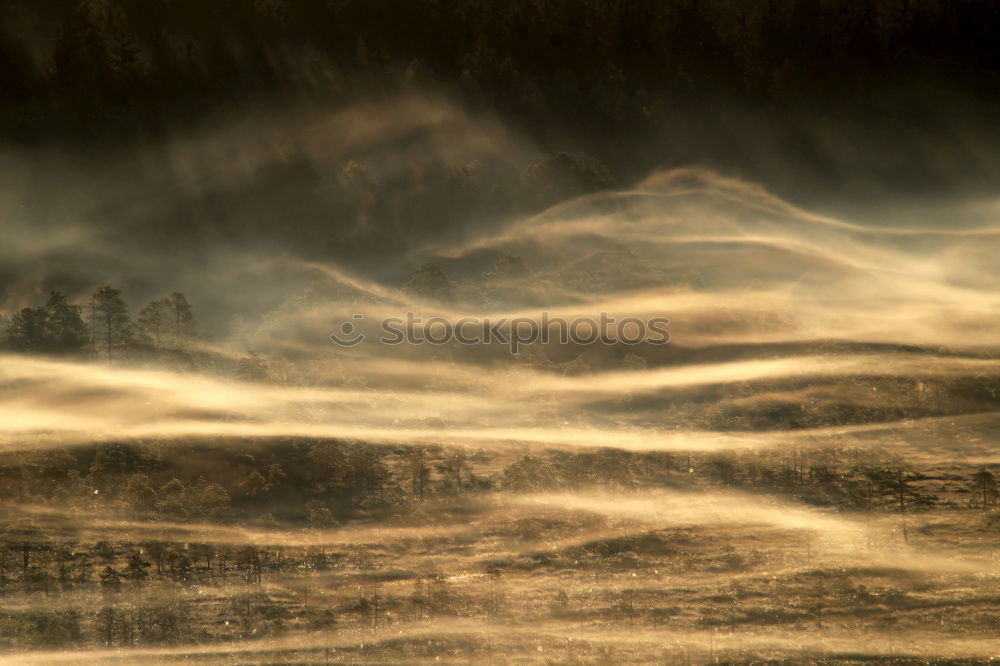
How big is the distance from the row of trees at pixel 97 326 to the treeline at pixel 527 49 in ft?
1.51

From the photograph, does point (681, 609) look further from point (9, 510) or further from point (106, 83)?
point (106, 83)

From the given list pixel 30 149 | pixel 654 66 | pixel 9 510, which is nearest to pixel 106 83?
pixel 30 149

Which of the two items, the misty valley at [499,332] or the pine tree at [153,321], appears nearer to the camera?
the misty valley at [499,332]

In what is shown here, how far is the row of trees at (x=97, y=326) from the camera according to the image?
2.10 m

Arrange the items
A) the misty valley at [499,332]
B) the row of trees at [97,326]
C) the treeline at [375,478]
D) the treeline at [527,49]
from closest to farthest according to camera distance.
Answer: the misty valley at [499,332], the treeline at [375,478], the row of trees at [97,326], the treeline at [527,49]

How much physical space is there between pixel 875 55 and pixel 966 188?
1.23 feet

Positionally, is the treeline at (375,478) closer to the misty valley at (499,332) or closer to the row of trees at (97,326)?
the misty valley at (499,332)

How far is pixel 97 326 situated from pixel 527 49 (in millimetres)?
1130

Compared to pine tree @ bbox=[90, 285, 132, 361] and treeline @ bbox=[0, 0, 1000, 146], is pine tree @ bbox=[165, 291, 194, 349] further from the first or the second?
treeline @ bbox=[0, 0, 1000, 146]

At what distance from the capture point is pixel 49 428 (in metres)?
1.89

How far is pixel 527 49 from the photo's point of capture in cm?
254

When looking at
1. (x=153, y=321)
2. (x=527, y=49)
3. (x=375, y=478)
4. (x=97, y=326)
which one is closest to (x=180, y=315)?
(x=153, y=321)

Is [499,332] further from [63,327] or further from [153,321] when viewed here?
[63,327]

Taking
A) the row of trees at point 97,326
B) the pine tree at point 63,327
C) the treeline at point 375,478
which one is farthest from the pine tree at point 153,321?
the treeline at point 375,478
